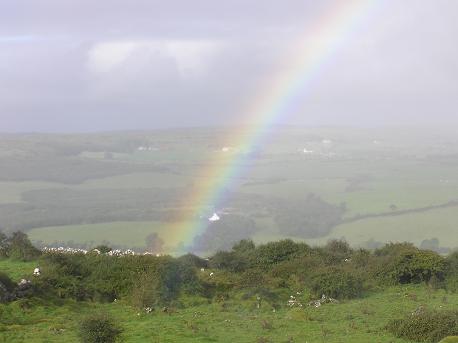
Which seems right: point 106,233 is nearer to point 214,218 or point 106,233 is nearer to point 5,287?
point 214,218

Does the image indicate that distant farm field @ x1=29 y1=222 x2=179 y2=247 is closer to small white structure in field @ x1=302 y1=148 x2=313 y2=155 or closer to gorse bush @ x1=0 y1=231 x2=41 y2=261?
gorse bush @ x1=0 y1=231 x2=41 y2=261

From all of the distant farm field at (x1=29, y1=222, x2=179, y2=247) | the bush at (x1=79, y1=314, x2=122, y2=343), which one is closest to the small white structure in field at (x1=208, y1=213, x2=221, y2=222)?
the distant farm field at (x1=29, y1=222, x2=179, y2=247)

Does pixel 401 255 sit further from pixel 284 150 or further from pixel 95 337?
pixel 284 150

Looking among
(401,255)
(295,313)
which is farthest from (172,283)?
(401,255)

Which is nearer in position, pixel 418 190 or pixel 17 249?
pixel 17 249

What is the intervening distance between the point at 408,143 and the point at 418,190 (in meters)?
102

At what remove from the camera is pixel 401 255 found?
26938 millimetres

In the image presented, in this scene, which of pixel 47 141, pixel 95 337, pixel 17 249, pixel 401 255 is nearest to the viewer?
pixel 95 337

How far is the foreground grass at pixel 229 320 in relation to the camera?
17.2 m

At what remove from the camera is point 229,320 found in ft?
64.2

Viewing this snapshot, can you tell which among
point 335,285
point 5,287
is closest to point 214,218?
point 335,285

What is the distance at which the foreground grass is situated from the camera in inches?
675

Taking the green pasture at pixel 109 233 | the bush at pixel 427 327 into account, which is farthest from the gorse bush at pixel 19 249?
the green pasture at pixel 109 233

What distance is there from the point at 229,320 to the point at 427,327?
6.18m
